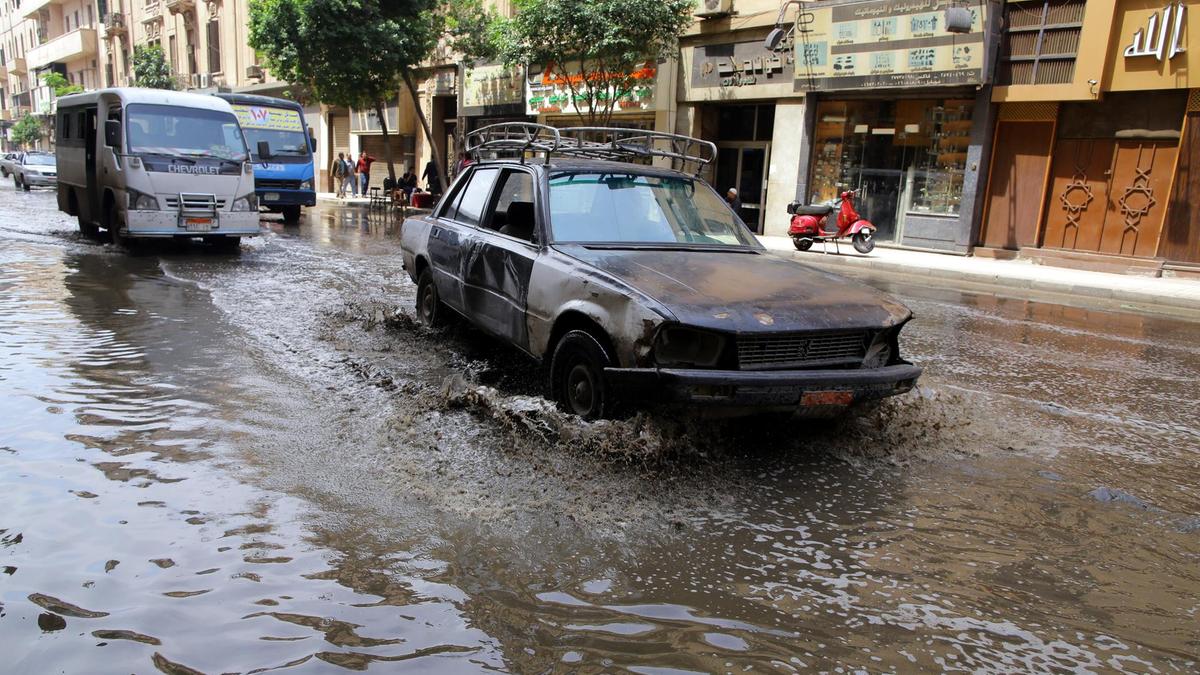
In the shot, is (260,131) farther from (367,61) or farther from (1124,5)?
(1124,5)

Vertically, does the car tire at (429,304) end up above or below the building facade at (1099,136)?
below

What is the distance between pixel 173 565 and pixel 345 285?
298 inches

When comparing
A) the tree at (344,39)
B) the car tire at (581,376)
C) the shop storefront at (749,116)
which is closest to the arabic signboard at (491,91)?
the tree at (344,39)

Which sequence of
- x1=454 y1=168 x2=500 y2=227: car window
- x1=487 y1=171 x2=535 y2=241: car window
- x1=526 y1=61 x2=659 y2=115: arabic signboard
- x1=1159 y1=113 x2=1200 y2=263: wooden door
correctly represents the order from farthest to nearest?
x1=526 y1=61 x2=659 y2=115: arabic signboard < x1=1159 y1=113 x2=1200 y2=263: wooden door < x1=454 y1=168 x2=500 y2=227: car window < x1=487 y1=171 x2=535 y2=241: car window

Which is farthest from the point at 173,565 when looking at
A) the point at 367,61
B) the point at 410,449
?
the point at 367,61

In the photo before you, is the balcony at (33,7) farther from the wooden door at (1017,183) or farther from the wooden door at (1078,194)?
the wooden door at (1078,194)

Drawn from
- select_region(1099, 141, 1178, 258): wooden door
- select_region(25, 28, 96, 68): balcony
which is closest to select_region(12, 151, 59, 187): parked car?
select_region(1099, 141, 1178, 258): wooden door

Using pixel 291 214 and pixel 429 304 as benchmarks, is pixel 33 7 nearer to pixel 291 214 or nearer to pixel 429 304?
pixel 291 214

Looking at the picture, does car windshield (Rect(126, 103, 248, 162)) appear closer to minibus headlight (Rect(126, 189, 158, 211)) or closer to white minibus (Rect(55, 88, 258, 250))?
white minibus (Rect(55, 88, 258, 250))

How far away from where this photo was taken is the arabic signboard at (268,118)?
20672 mm

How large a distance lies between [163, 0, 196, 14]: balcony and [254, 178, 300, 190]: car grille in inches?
1367

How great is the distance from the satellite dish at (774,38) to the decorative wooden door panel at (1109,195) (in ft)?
22.7

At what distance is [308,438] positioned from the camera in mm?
4789

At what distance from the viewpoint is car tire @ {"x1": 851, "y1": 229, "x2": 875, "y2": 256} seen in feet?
57.6
